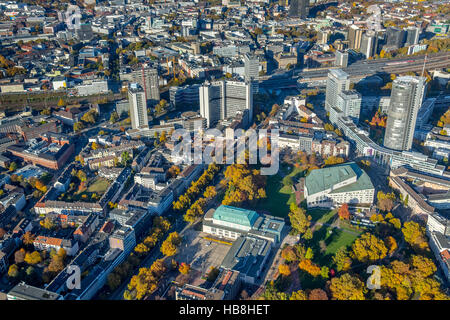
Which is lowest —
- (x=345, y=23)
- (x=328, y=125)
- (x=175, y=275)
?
(x=175, y=275)

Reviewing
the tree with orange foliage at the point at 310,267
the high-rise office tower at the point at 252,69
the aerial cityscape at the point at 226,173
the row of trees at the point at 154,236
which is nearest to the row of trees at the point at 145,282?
the aerial cityscape at the point at 226,173

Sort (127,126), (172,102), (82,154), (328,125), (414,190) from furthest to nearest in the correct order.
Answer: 1. (172,102)
2. (127,126)
3. (328,125)
4. (82,154)
5. (414,190)

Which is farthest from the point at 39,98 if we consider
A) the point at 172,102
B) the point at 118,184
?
the point at 118,184

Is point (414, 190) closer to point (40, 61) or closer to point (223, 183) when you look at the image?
point (223, 183)

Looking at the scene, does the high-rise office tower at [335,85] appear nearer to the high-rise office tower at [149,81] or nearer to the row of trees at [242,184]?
the row of trees at [242,184]

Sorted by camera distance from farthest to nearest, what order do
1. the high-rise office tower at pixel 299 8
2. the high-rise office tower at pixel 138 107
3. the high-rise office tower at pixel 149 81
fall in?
the high-rise office tower at pixel 299 8 → the high-rise office tower at pixel 149 81 → the high-rise office tower at pixel 138 107

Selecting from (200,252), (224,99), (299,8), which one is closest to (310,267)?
(200,252)

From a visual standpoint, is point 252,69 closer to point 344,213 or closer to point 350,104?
point 350,104

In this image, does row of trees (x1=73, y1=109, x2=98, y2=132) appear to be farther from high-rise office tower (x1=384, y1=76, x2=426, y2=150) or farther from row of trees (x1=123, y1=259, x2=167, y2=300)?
high-rise office tower (x1=384, y1=76, x2=426, y2=150)
